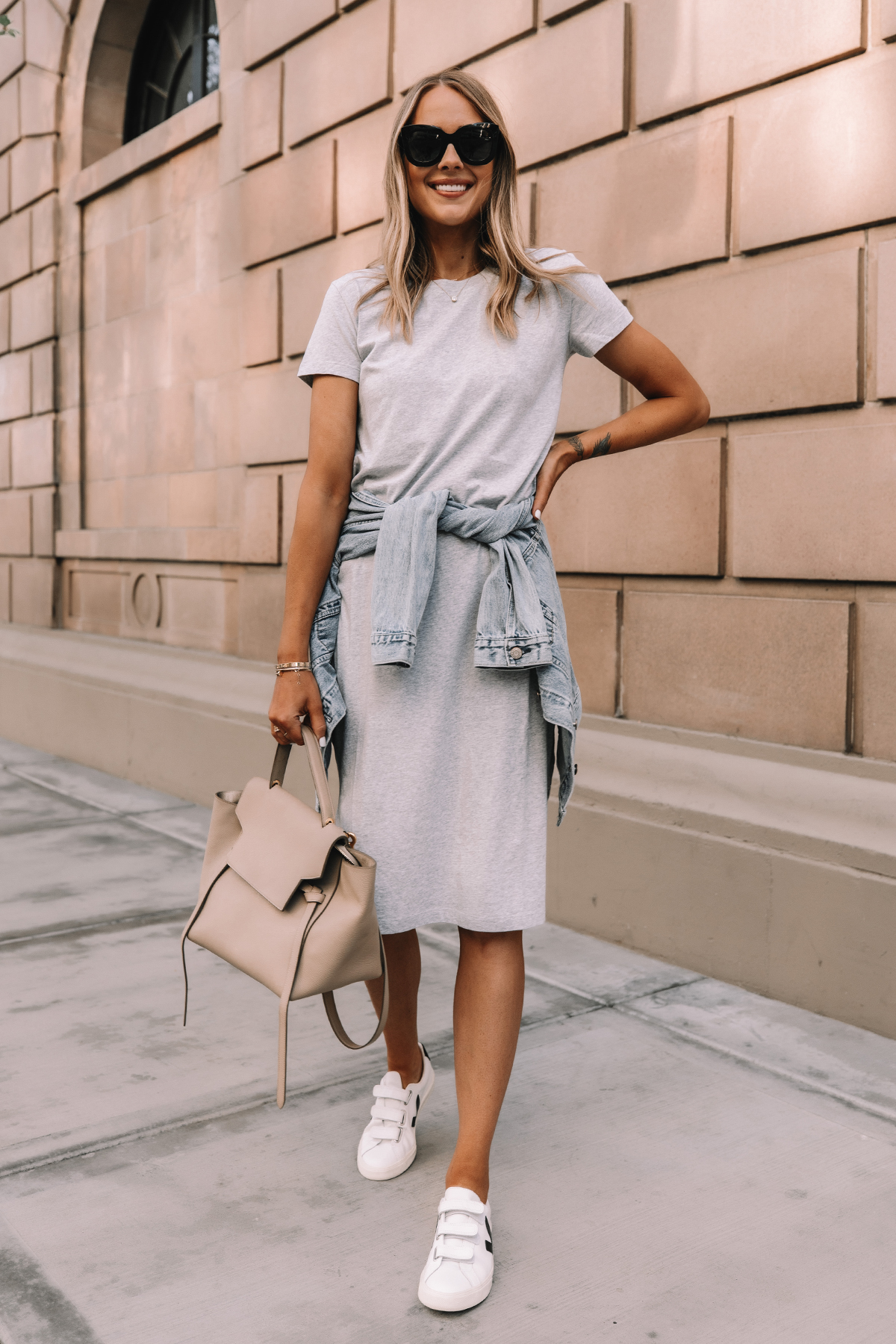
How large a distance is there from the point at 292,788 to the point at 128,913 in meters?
1.28

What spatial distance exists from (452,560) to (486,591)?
92 millimetres

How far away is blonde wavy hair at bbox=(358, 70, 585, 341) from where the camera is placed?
2191mm

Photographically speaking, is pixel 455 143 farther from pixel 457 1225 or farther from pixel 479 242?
pixel 457 1225

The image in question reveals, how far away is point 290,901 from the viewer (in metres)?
2.13

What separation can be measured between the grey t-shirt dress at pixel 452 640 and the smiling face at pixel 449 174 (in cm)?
13

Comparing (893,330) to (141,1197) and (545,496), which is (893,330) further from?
(141,1197)

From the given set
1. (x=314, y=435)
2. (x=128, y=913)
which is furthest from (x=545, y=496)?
(x=128, y=913)

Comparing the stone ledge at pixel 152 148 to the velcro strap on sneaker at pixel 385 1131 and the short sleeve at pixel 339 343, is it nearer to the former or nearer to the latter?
the short sleeve at pixel 339 343

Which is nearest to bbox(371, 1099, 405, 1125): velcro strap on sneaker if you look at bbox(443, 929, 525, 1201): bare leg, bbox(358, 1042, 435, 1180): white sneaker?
bbox(358, 1042, 435, 1180): white sneaker

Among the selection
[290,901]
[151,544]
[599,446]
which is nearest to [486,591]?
[599,446]

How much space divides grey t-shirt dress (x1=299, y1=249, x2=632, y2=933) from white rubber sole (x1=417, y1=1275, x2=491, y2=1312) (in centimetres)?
60

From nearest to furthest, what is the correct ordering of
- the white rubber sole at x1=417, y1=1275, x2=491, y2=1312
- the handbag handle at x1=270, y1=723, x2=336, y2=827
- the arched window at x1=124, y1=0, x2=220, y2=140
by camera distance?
the white rubber sole at x1=417, y1=1275, x2=491, y2=1312
the handbag handle at x1=270, y1=723, x2=336, y2=827
the arched window at x1=124, y1=0, x2=220, y2=140

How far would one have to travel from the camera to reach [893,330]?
3.21m

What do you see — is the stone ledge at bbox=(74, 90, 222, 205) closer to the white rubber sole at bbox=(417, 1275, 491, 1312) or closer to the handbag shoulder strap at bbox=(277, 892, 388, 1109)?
the handbag shoulder strap at bbox=(277, 892, 388, 1109)
